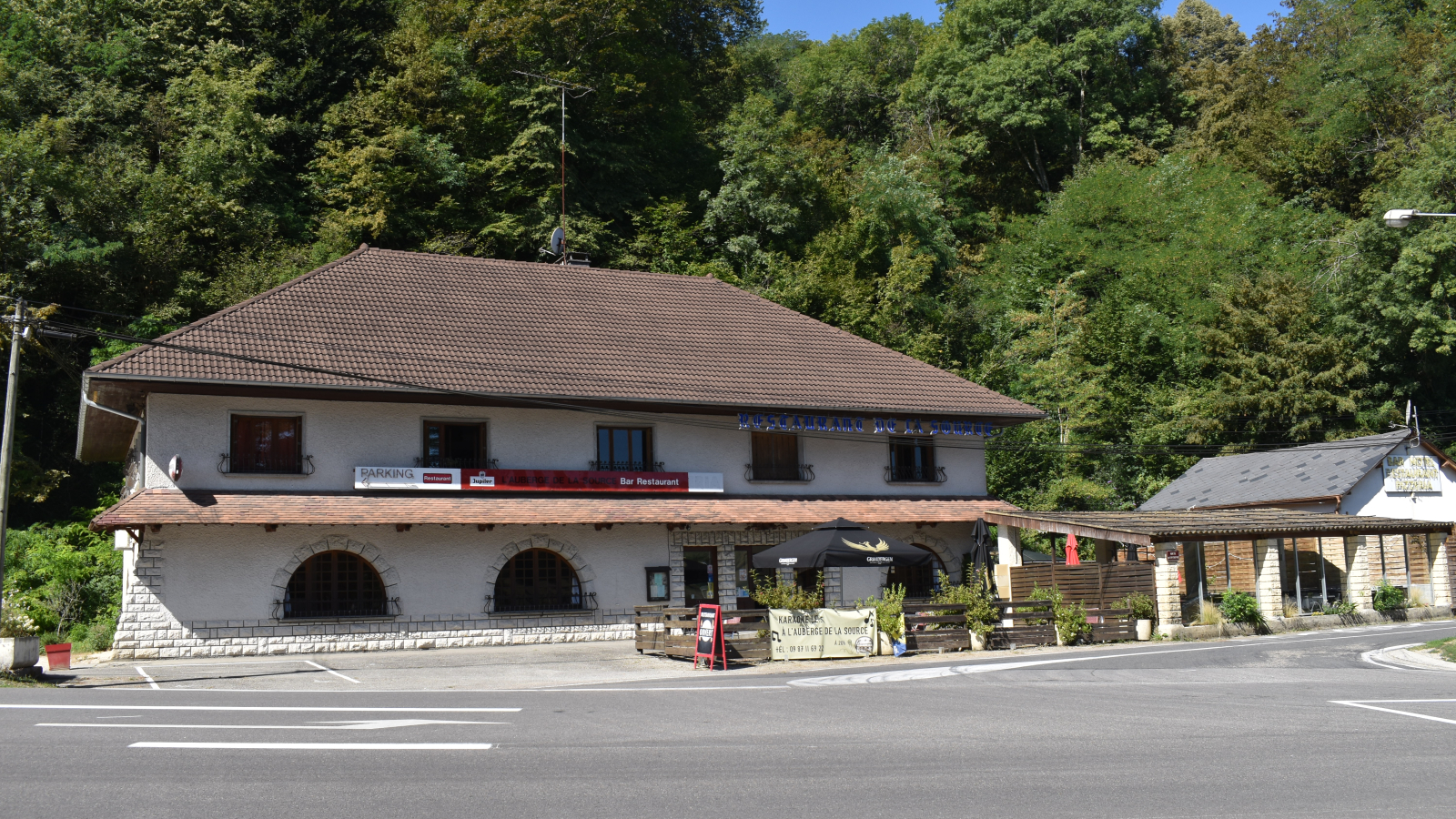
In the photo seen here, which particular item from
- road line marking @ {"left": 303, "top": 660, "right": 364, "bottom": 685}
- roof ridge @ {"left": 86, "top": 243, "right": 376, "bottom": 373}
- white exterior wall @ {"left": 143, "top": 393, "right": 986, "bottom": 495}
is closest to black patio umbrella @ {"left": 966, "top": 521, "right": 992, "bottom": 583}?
white exterior wall @ {"left": 143, "top": 393, "right": 986, "bottom": 495}

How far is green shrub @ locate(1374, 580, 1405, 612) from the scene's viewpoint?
30250 mm

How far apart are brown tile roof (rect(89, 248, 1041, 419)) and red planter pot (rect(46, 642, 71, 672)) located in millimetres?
5073

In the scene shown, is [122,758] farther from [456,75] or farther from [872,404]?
[456,75]

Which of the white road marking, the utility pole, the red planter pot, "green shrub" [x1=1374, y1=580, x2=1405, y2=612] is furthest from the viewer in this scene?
"green shrub" [x1=1374, y1=580, x2=1405, y2=612]

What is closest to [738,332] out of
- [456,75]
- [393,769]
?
[456,75]

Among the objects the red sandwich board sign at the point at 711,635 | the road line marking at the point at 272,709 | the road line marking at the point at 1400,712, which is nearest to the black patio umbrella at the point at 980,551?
the red sandwich board sign at the point at 711,635

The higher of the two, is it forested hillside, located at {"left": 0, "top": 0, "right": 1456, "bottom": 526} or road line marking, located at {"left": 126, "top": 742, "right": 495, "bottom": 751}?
forested hillside, located at {"left": 0, "top": 0, "right": 1456, "bottom": 526}

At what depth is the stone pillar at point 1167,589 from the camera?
25.8m

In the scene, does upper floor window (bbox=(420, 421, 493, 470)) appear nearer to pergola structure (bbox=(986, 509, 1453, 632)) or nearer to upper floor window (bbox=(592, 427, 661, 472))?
upper floor window (bbox=(592, 427, 661, 472))

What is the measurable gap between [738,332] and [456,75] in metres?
19.1

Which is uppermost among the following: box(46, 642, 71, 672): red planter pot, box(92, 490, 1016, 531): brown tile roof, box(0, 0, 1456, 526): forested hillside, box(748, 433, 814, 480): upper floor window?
box(0, 0, 1456, 526): forested hillside

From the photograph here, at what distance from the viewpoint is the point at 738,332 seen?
107ft

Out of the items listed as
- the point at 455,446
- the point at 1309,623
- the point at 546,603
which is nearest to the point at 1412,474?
the point at 1309,623

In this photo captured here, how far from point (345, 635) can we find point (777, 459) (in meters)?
11.3
